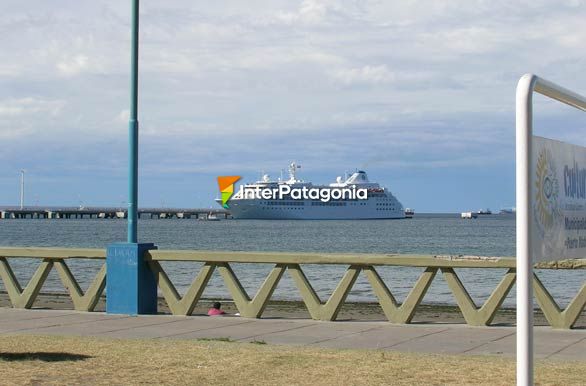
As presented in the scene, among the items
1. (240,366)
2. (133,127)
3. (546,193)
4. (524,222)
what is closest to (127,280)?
(133,127)

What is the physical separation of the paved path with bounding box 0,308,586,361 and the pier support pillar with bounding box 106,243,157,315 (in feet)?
0.81

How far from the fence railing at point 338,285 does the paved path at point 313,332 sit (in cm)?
25

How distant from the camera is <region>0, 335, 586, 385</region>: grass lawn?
819 cm

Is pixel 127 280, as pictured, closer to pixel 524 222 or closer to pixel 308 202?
pixel 524 222

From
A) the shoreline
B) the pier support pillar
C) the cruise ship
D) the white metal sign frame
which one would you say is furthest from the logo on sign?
the cruise ship

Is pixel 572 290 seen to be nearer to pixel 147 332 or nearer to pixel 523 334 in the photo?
pixel 147 332

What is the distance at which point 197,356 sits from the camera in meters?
9.38

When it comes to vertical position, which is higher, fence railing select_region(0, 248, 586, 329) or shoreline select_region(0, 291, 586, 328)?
fence railing select_region(0, 248, 586, 329)

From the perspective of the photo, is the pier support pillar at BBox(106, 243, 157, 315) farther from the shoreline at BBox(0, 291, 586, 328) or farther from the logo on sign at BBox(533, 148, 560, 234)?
the logo on sign at BBox(533, 148, 560, 234)

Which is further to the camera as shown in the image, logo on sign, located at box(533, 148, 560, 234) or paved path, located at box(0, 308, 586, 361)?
paved path, located at box(0, 308, 586, 361)

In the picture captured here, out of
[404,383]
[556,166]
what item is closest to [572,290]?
[404,383]

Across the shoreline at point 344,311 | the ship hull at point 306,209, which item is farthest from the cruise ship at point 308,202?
the shoreline at point 344,311

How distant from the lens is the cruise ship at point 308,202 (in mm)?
169375

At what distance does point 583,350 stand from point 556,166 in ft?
15.5
